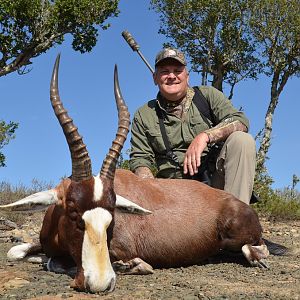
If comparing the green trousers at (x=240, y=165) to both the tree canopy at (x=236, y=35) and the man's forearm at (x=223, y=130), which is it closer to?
the man's forearm at (x=223, y=130)

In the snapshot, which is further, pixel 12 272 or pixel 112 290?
pixel 12 272

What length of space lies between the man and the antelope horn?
4.75 ft

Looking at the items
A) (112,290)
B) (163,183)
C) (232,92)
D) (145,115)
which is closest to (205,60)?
(232,92)

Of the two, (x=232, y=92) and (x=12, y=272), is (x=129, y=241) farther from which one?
(x=232, y=92)

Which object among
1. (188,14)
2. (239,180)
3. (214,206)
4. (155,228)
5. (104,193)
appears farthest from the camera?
(188,14)

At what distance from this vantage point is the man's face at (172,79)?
679 centimetres

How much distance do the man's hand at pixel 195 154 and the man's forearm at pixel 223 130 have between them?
0.40ft

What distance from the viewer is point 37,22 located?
17.2 meters

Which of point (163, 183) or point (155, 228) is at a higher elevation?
point (163, 183)

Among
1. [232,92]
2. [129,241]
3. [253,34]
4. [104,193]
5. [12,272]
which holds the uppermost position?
[253,34]

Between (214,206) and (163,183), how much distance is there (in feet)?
1.81

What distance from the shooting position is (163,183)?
215 inches

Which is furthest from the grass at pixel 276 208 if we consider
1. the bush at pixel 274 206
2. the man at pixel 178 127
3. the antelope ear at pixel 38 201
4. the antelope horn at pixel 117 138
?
the antelope ear at pixel 38 201

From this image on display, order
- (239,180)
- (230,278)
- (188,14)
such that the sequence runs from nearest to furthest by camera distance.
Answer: (230,278)
(239,180)
(188,14)
